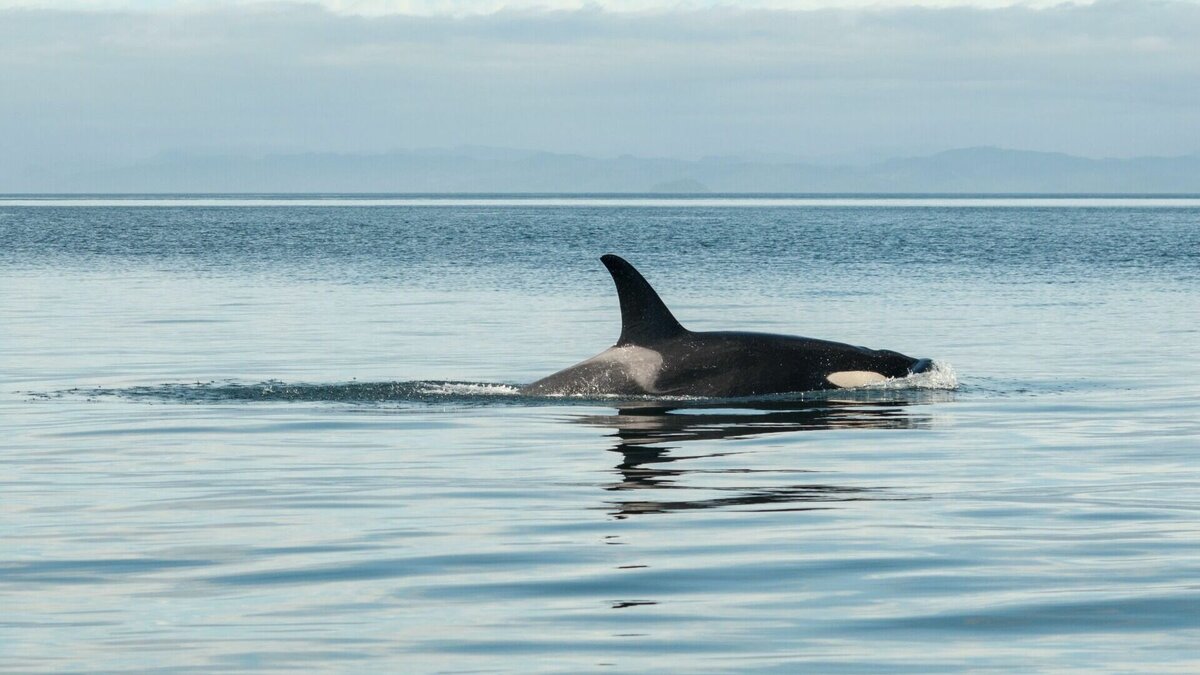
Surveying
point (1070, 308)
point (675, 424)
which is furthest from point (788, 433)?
point (1070, 308)

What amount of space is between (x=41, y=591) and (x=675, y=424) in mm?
8330

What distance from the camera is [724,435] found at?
Answer: 15.9 meters

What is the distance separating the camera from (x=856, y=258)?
69812mm

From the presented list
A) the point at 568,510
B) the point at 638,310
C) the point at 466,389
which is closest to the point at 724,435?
the point at 638,310

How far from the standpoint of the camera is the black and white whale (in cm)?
1847

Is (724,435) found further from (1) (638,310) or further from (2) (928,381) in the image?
(2) (928,381)

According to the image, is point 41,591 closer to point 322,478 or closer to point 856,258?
point 322,478

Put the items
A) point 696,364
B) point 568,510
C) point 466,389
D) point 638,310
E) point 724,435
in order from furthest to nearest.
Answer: point 466,389 → point 696,364 → point 638,310 → point 724,435 → point 568,510

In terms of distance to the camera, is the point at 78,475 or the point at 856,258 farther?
the point at 856,258

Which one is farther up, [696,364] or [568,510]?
[696,364]

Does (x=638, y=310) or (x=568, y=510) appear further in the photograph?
(x=638, y=310)

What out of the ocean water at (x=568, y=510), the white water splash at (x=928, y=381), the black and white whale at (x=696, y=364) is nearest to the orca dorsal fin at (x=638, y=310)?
the black and white whale at (x=696, y=364)

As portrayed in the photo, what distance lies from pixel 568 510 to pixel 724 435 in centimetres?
432

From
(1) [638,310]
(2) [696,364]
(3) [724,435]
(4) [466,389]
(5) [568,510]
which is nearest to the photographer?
(5) [568,510]
